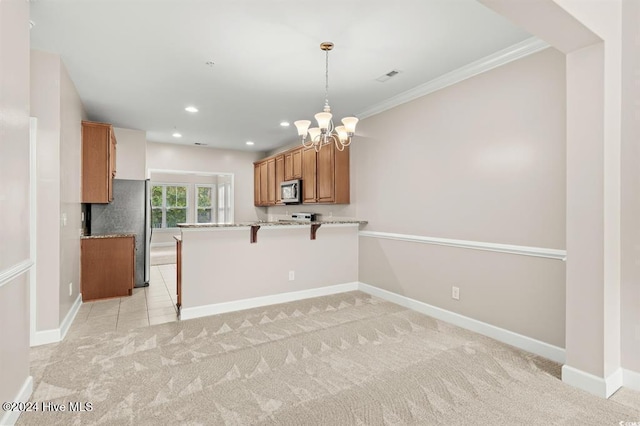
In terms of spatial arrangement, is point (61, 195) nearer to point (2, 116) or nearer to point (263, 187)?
point (2, 116)

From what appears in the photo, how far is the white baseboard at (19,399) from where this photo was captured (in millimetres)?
1756

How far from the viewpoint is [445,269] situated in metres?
3.58

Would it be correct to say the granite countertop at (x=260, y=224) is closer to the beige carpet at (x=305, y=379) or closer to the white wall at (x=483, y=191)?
the white wall at (x=483, y=191)

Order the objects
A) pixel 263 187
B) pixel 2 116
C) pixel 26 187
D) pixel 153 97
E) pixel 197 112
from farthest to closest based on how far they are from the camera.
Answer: pixel 263 187
pixel 197 112
pixel 153 97
pixel 26 187
pixel 2 116

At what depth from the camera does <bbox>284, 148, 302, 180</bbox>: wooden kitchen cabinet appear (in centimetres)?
590

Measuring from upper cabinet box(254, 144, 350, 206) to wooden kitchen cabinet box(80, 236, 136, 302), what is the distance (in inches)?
112

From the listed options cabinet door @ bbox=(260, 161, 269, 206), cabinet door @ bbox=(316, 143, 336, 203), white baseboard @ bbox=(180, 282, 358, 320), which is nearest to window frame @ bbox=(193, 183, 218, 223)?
cabinet door @ bbox=(260, 161, 269, 206)

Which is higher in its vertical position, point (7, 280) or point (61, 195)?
point (61, 195)

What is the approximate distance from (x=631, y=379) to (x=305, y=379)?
227 cm

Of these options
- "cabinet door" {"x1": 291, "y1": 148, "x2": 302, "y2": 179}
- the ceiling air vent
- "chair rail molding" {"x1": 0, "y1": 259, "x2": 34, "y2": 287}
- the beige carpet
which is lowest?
the beige carpet

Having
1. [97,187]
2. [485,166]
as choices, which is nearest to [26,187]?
[97,187]

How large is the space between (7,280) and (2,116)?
87 cm

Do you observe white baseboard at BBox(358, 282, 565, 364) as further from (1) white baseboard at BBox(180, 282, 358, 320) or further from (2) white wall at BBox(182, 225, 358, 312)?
(2) white wall at BBox(182, 225, 358, 312)

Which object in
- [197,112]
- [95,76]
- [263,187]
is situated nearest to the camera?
[95,76]
